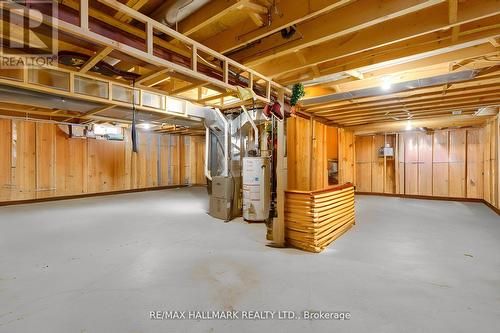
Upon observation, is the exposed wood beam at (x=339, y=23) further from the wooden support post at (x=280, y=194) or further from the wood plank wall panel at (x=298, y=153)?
the wood plank wall panel at (x=298, y=153)

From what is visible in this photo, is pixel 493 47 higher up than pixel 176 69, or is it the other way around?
pixel 493 47

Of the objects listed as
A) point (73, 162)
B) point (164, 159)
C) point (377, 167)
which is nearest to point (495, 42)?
point (377, 167)

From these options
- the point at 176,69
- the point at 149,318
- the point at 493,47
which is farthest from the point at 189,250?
the point at 493,47

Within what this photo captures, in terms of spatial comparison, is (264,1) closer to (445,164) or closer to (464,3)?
(464,3)

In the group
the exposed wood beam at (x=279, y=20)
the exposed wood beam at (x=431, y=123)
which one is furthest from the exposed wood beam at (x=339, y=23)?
the exposed wood beam at (x=431, y=123)

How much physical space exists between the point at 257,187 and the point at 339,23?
300cm

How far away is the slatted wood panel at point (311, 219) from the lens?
3133 millimetres

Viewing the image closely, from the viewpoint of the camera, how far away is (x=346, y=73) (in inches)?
115

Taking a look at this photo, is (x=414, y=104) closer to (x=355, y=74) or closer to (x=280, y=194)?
(x=355, y=74)

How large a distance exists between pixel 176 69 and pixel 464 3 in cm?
239

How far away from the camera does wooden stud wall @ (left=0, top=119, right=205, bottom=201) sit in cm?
629

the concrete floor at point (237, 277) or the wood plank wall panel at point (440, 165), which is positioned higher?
the wood plank wall panel at point (440, 165)

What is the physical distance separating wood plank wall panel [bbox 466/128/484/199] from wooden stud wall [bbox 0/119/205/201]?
1012 centimetres

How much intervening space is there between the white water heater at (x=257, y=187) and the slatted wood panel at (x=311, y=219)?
1.07m
